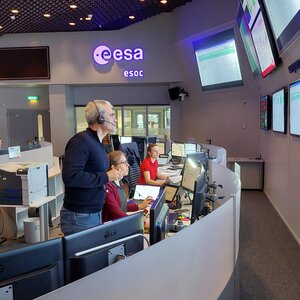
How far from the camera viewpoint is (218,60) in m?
7.84

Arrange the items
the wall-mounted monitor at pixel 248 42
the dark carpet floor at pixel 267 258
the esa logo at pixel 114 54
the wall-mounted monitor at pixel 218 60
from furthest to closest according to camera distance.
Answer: the esa logo at pixel 114 54 → the wall-mounted monitor at pixel 218 60 → the wall-mounted monitor at pixel 248 42 → the dark carpet floor at pixel 267 258

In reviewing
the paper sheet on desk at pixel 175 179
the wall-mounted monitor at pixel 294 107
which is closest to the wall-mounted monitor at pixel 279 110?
the wall-mounted monitor at pixel 294 107

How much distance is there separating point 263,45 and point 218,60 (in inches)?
108

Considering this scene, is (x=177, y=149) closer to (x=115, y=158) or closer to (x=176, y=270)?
(x=115, y=158)

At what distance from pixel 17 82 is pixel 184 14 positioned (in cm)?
509

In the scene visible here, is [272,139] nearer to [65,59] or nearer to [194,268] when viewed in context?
[194,268]

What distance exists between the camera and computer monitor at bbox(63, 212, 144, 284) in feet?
3.72

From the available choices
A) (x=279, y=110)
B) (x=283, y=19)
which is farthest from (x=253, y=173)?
(x=283, y=19)

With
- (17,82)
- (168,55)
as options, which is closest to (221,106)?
(168,55)

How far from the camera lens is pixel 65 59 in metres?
9.72

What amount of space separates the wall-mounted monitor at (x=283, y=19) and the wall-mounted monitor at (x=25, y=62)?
6.96m

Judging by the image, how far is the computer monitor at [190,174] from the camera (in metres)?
3.01

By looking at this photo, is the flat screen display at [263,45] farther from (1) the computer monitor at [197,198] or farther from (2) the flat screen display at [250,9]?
(1) the computer monitor at [197,198]

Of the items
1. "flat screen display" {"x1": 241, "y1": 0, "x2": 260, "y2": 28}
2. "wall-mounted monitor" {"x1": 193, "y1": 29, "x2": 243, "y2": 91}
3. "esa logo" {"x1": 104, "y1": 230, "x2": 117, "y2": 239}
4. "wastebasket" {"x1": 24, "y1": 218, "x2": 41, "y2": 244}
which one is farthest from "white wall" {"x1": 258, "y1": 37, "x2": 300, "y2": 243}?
"esa logo" {"x1": 104, "y1": 230, "x2": 117, "y2": 239}
